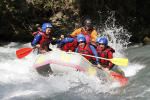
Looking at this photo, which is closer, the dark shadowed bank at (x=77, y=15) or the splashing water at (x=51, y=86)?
the splashing water at (x=51, y=86)

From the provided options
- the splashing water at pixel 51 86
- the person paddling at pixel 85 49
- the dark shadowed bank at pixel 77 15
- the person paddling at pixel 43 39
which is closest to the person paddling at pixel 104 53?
the person paddling at pixel 85 49

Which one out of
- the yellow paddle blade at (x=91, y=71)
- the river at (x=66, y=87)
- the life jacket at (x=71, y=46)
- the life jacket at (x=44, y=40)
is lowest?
the river at (x=66, y=87)

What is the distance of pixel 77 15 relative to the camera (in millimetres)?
12953

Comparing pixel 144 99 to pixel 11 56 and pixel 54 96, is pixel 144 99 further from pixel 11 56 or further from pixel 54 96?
pixel 11 56

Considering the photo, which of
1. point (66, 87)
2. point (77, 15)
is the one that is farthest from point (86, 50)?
point (77, 15)

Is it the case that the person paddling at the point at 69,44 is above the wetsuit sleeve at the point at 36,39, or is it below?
below

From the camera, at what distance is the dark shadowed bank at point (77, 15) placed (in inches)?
464

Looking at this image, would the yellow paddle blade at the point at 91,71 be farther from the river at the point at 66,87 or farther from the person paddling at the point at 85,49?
the person paddling at the point at 85,49

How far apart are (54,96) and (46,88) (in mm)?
502

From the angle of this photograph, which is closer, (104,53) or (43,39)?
(104,53)

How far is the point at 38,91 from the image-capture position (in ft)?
19.0

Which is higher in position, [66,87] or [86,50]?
[86,50]

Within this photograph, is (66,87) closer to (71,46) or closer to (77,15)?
(71,46)

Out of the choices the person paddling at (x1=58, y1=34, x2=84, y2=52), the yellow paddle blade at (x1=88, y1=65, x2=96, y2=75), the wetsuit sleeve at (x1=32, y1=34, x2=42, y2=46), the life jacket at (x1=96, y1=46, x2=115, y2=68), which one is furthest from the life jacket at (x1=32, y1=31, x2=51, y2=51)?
the yellow paddle blade at (x1=88, y1=65, x2=96, y2=75)
